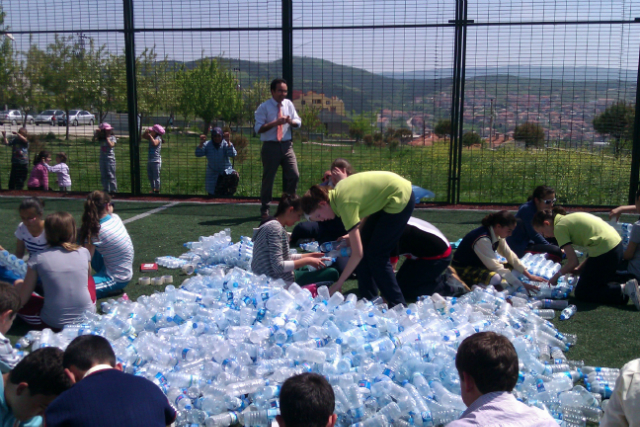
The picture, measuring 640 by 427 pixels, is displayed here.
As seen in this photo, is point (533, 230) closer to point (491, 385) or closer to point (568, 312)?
point (568, 312)

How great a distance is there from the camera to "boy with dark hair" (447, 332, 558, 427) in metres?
2.17

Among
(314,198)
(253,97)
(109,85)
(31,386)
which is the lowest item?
(31,386)

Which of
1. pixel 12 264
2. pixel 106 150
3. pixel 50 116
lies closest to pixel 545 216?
pixel 12 264

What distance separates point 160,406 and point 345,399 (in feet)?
4.15

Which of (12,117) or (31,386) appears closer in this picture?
(31,386)

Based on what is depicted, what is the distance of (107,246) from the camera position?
552 centimetres

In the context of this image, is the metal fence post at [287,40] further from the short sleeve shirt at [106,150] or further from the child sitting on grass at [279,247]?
the child sitting on grass at [279,247]

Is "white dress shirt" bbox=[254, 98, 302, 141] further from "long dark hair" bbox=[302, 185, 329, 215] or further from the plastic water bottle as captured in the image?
the plastic water bottle

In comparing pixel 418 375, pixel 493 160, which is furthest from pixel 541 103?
pixel 418 375

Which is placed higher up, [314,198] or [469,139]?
[469,139]

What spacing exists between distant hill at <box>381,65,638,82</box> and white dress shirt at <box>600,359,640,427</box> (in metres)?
8.49

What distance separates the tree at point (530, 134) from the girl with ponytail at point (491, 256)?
525 centimetres

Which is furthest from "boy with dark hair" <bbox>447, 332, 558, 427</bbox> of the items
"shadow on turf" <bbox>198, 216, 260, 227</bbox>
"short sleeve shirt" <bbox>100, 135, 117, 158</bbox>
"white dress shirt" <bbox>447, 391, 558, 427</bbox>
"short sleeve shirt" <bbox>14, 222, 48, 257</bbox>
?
"short sleeve shirt" <bbox>100, 135, 117, 158</bbox>

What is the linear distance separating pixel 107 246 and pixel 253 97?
6.04 m
